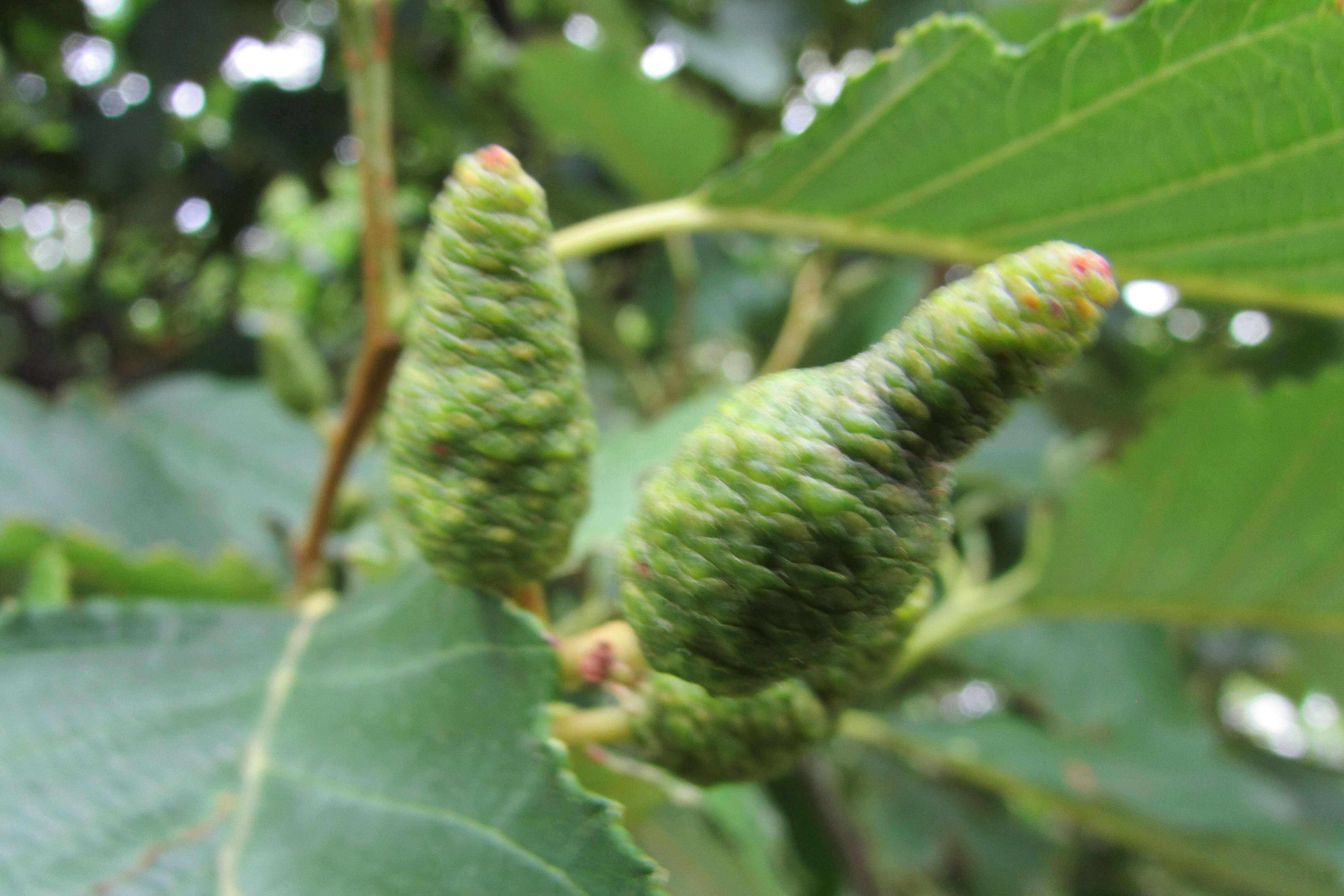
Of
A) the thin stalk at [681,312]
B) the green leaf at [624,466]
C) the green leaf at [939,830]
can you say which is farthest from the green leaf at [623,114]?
the green leaf at [939,830]

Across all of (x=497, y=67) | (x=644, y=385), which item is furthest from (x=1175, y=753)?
(x=497, y=67)

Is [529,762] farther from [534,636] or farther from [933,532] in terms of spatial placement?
[933,532]

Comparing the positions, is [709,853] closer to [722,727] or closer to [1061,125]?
[722,727]

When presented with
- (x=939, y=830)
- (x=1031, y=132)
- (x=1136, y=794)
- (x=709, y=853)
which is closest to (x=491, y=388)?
(x=1031, y=132)

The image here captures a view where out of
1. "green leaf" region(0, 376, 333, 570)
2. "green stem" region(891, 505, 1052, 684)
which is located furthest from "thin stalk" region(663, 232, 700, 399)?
"green stem" region(891, 505, 1052, 684)

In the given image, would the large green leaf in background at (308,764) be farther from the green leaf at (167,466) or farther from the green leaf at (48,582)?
the green leaf at (167,466)
